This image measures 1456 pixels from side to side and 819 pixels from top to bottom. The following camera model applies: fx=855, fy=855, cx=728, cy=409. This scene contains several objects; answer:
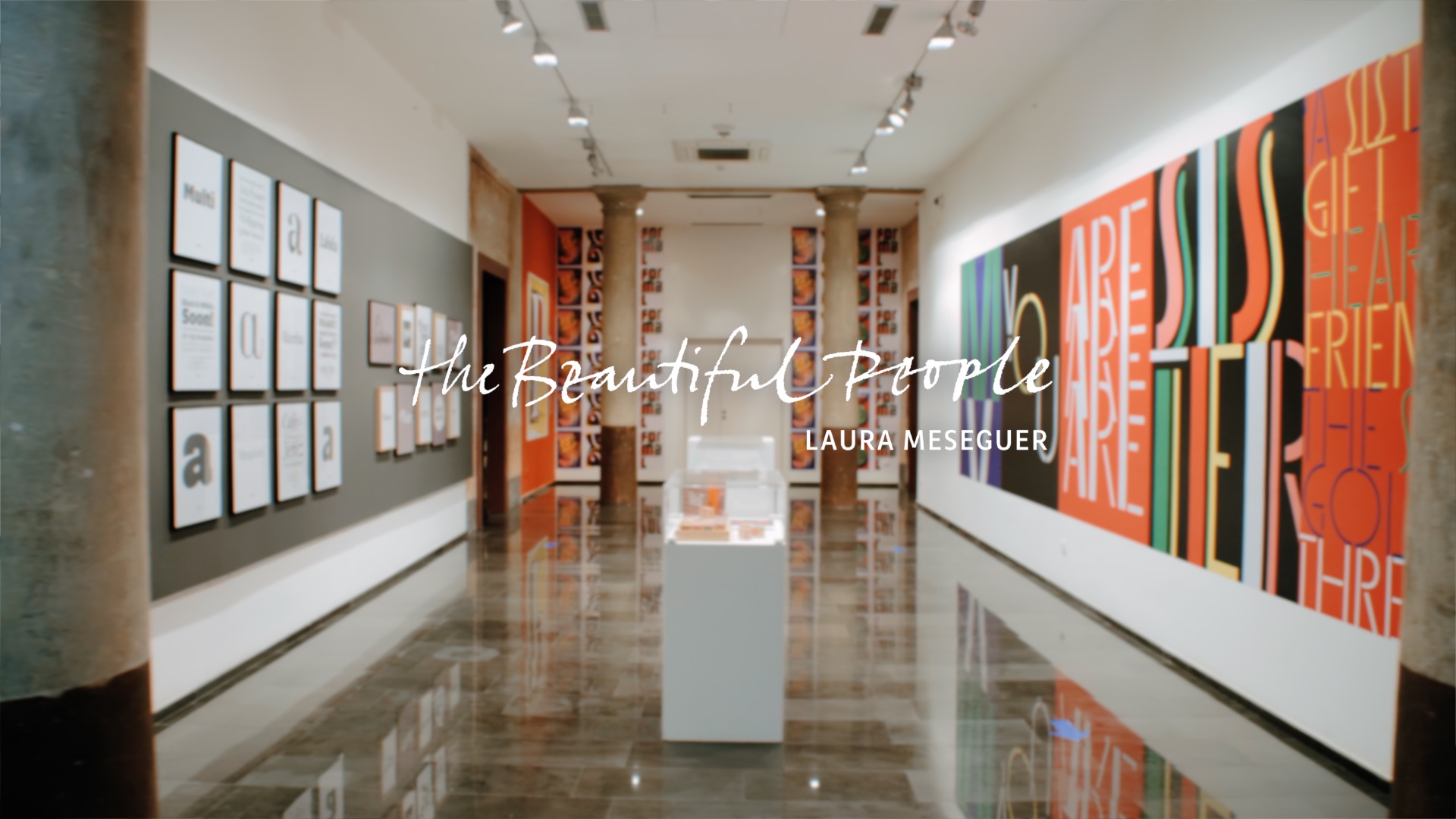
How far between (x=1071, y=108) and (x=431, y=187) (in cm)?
554

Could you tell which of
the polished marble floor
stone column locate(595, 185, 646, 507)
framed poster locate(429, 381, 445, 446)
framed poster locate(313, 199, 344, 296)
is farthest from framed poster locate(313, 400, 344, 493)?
stone column locate(595, 185, 646, 507)

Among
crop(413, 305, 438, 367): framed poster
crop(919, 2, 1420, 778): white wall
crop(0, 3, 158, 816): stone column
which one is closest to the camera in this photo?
crop(0, 3, 158, 816): stone column

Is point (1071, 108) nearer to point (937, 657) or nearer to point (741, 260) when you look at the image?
point (937, 657)

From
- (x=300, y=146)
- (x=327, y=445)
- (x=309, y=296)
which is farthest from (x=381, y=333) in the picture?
(x=300, y=146)

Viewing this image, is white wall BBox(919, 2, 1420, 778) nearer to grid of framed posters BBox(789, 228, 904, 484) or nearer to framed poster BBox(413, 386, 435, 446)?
grid of framed posters BBox(789, 228, 904, 484)

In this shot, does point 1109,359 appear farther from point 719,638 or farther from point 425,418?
point 425,418

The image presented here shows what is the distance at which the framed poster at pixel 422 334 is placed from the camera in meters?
7.36

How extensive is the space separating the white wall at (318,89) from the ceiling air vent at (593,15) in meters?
1.67

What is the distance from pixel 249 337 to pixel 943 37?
15.6 ft

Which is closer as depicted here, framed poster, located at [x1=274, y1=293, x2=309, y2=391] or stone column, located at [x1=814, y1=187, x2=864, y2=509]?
framed poster, located at [x1=274, y1=293, x2=309, y2=391]

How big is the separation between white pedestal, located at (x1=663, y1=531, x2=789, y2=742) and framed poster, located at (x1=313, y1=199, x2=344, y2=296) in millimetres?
3309

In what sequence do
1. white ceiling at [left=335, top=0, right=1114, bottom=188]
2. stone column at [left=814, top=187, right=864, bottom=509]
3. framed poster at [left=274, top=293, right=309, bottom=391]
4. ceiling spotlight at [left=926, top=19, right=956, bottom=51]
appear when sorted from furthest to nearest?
stone column at [left=814, top=187, right=864, bottom=509], white ceiling at [left=335, top=0, right=1114, bottom=188], ceiling spotlight at [left=926, top=19, right=956, bottom=51], framed poster at [left=274, top=293, right=309, bottom=391]

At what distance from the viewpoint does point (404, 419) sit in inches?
278

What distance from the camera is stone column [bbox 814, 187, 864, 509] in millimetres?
11398
